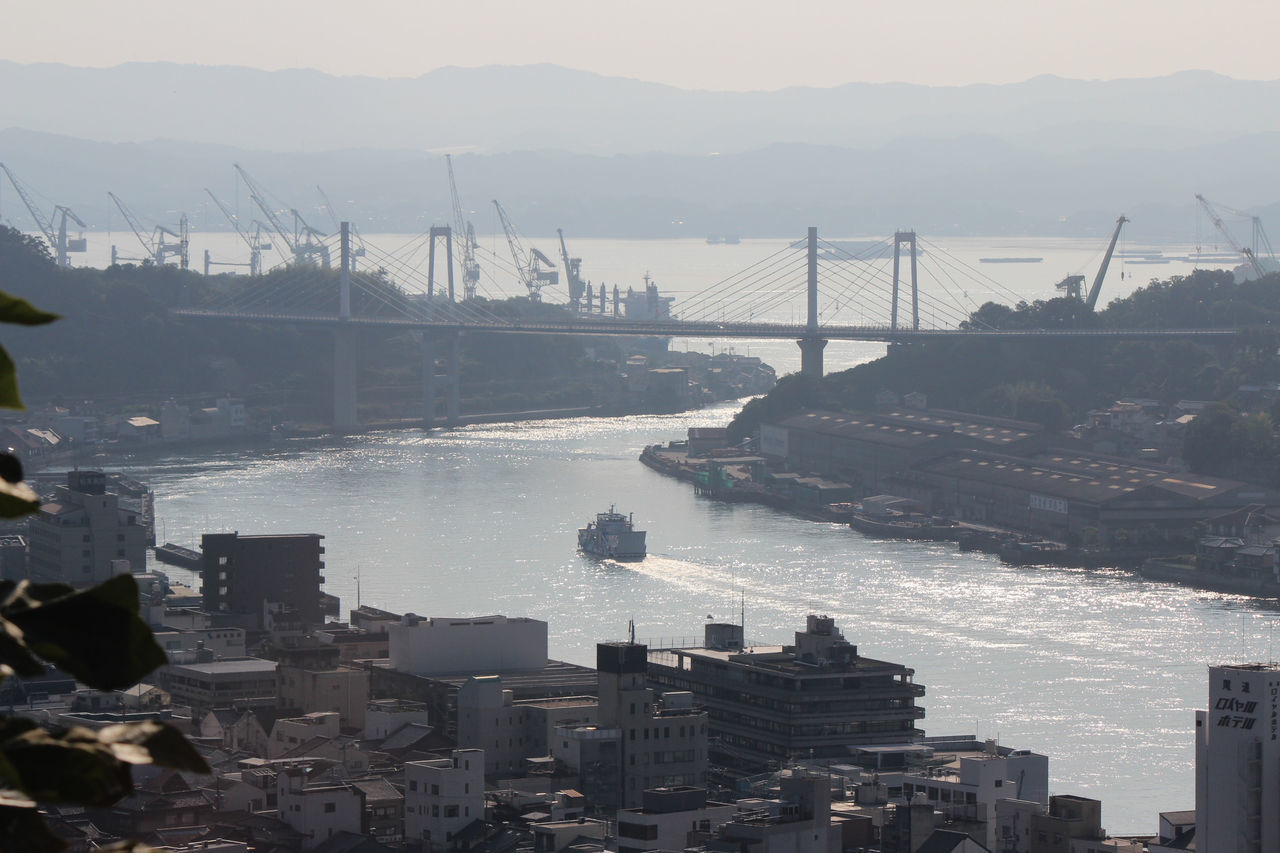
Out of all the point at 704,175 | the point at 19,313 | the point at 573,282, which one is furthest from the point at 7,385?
the point at 704,175

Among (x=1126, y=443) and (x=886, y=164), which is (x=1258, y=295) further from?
(x=886, y=164)

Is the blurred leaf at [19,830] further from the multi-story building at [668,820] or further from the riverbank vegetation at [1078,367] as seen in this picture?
the riverbank vegetation at [1078,367]

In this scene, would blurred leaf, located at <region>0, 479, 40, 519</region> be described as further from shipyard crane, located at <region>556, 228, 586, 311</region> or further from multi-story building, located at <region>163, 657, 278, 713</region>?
shipyard crane, located at <region>556, 228, 586, 311</region>

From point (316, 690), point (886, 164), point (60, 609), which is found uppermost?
point (886, 164)

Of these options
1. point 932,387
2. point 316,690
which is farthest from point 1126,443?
point 316,690

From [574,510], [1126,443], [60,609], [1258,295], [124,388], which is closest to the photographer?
[60,609]

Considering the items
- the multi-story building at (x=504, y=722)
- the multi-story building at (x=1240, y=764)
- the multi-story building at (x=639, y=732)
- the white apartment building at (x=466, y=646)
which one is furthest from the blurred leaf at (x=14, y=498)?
the white apartment building at (x=466, y=646)
